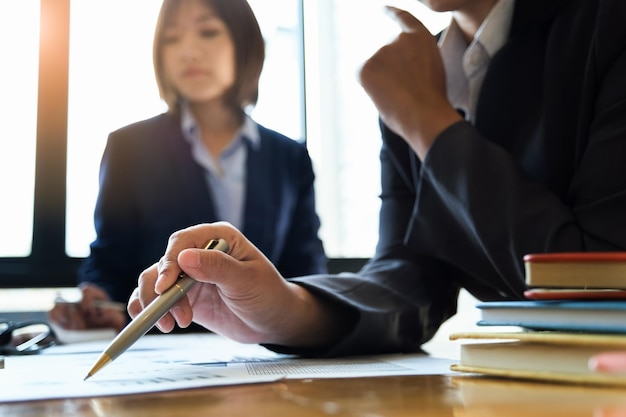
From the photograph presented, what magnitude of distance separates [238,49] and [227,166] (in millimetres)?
370

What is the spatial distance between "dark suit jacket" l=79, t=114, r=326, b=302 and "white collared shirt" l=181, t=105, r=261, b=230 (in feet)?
0.06

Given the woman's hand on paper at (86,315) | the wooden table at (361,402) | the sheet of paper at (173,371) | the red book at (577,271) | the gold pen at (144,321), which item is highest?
the red book at (577,271)

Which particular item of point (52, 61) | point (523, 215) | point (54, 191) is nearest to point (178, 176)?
point (54, 191)

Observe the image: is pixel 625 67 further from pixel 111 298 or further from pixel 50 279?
pixel 50 279

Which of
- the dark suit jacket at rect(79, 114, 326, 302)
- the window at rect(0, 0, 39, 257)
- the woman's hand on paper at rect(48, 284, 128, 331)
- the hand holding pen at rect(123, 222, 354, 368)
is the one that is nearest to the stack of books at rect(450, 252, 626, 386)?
the hand holding pen at rect(123, 222, 354, 368)

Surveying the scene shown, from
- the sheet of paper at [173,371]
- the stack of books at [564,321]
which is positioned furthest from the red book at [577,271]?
the sheet of paper at [173,371]

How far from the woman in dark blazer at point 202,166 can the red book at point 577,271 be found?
129 cm

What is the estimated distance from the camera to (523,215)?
60 cm

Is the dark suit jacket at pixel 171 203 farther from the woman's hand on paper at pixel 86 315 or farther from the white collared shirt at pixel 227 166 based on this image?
the woman's hand on paper at pixel 86 315

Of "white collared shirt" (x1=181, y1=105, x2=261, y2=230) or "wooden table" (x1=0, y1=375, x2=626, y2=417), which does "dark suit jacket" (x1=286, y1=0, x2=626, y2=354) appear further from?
"white collared shirt" (x1=181, y1=105, x2=261, y2=230)

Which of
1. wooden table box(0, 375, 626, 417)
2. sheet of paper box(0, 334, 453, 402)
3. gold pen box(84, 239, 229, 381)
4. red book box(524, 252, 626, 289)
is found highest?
red book box(524, 252, 626, 289)

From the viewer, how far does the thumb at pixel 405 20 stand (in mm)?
802

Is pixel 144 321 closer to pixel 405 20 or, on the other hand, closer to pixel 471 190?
pixel 471 190

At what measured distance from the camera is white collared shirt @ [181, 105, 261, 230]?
5.78 ft
